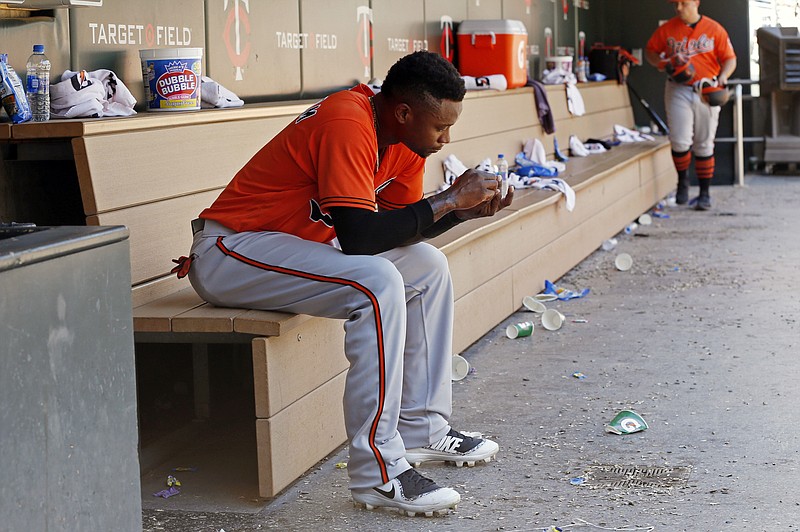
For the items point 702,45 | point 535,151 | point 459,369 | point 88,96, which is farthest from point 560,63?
point 88,96

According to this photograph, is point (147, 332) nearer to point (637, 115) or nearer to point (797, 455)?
point (797, 455)

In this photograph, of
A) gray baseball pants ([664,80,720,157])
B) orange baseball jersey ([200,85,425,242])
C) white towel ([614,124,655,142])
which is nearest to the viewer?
orange baseball jersey ([200,85,425,242])

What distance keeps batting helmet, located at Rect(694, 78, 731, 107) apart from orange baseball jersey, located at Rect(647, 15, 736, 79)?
0.06m

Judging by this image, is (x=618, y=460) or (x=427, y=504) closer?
(x=427, y=504)

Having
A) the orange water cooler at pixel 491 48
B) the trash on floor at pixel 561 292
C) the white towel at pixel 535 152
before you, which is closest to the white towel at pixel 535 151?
the white towel at pixel 535 152

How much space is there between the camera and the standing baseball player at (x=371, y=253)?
9.61ft

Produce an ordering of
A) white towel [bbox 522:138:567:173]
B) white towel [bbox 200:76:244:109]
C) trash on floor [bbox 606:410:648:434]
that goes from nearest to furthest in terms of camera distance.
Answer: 1. trash on floor [bbox 606:410:648:434]
2. white towel [bbox 200:76:244:109]
3. white towel [bbox 522:138:567:173]

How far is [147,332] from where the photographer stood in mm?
3135

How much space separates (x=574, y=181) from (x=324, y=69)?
2.03m

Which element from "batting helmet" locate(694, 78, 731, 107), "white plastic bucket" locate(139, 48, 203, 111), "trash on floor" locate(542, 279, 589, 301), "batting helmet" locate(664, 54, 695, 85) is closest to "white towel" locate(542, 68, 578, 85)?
"batting helmet" locate(664, 54, 695, 85)

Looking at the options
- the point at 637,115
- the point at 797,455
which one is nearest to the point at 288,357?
Answer: the point at 797,455

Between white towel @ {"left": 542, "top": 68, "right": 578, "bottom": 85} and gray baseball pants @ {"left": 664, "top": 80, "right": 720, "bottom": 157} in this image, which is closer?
white towel @ {"left": 542, "top": 68, "right": 578, "bottom": 85}

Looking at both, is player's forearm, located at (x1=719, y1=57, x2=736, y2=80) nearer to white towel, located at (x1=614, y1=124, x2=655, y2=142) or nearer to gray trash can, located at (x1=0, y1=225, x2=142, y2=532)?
white towel, located at (x1=614, y1=124, x2=655, y2=142)

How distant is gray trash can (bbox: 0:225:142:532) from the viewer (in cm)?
181
